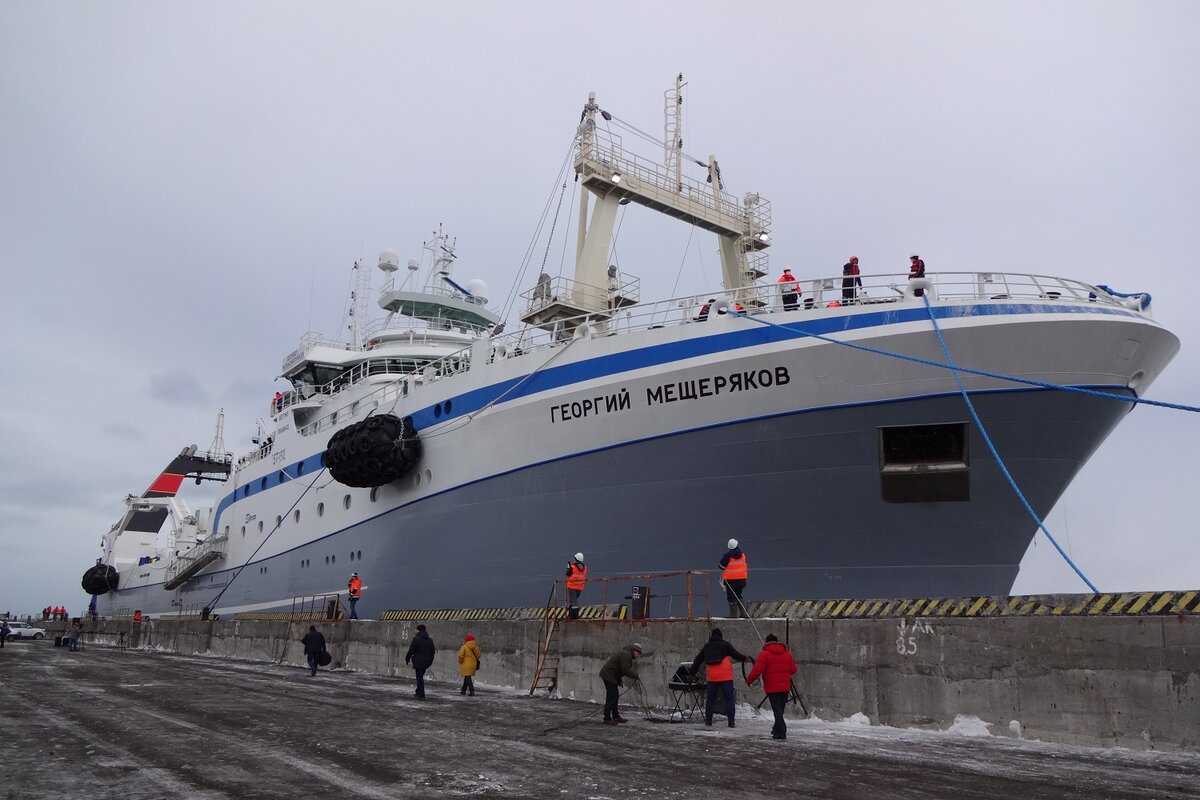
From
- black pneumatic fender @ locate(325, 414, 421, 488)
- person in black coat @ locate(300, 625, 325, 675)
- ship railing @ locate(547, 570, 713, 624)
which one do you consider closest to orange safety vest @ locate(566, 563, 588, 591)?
ship railing @ locate(547, 570, 713, 624)

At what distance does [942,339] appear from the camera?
1365cm

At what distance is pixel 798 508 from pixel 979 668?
4.83 metres

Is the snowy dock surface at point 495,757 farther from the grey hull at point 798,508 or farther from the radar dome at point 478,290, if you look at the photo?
the radar dome at point 478,290

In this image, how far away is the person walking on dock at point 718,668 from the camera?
1081cm

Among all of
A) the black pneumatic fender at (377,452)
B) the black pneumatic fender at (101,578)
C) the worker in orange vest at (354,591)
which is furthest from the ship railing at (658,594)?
the black pneumatic fender at (101,578)

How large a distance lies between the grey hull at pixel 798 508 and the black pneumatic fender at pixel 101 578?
38.2m

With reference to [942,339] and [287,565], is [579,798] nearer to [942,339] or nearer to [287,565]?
[942,339]

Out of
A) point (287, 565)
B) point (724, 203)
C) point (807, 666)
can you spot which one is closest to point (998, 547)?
point (807, 666)

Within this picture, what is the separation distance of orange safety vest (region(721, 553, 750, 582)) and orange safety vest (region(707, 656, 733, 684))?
2.11 m

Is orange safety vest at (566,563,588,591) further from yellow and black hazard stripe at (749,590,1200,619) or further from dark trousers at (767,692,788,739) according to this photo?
dark trousers at (767,692,788,739)

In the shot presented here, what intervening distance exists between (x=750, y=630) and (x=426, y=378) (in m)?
12.6

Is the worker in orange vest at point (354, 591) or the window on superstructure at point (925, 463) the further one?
the worker in orange vest at point (354, 591)

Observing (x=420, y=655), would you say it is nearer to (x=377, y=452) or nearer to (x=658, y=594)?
(x=658, y=594)

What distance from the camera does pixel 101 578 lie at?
47.5 meters
